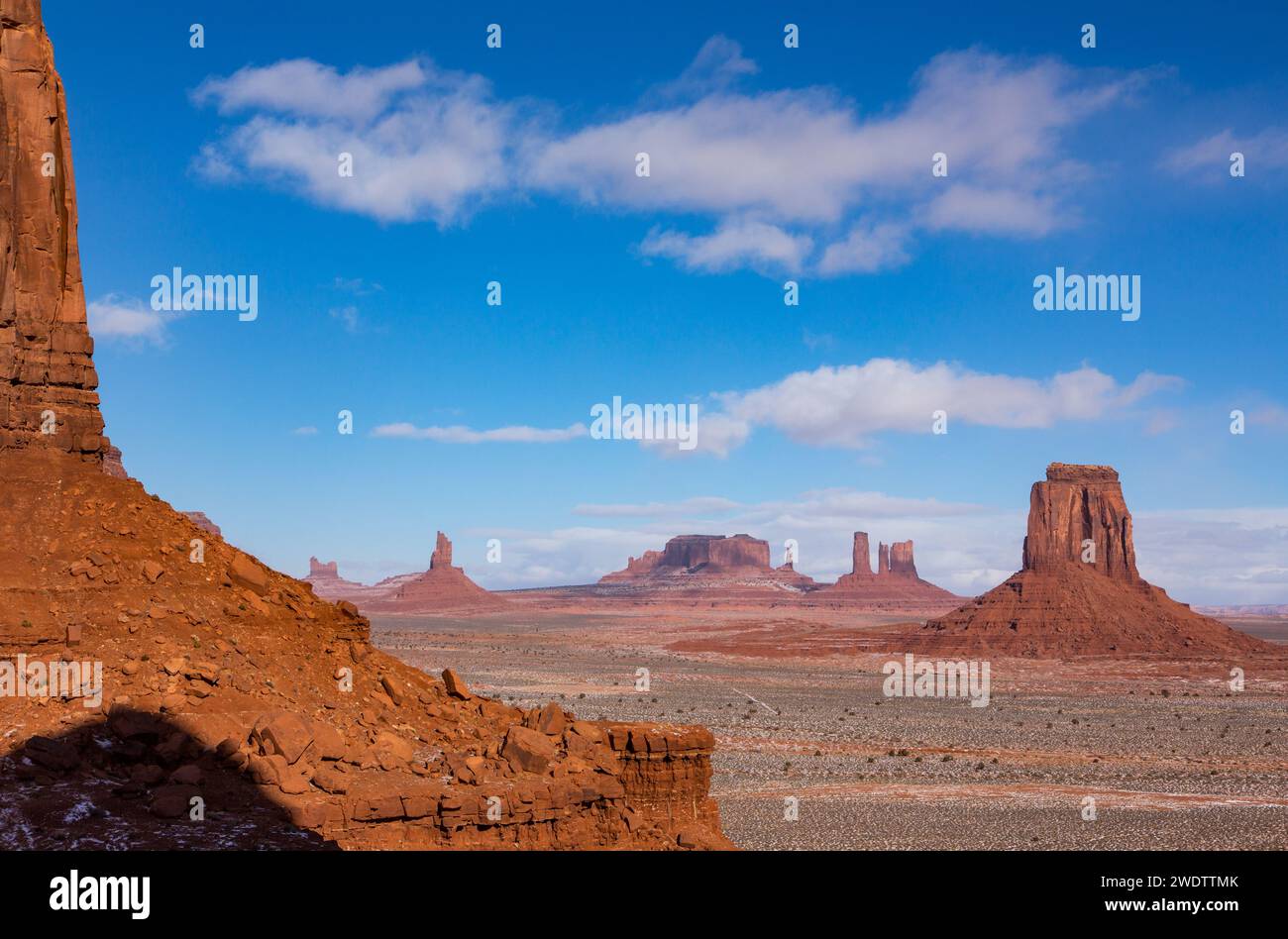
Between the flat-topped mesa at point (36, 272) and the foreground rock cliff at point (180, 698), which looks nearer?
the foreground rock cliff at point (180, 698)

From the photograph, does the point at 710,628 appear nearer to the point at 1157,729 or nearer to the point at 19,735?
the point at 1157,729

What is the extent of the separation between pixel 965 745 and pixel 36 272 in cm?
4239

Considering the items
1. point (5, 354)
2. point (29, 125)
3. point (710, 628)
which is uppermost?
point (29, 125)

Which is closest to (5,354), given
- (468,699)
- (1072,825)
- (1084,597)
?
(468,699)

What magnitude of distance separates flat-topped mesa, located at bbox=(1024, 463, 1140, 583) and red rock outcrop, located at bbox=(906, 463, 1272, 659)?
12cm

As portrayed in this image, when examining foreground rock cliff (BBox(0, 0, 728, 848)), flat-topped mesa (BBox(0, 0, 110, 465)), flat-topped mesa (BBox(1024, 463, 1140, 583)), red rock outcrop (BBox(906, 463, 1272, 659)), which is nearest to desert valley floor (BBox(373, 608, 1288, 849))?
red rock outcrop (BBox(906, 463, 1272, 659))

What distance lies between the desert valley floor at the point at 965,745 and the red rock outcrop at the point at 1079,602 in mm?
8219

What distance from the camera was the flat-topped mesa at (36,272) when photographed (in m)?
16.3

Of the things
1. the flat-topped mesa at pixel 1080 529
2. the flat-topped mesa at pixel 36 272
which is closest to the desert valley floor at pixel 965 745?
the flat-topped mesa at pixel 36 272

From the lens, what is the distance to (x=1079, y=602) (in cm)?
11181

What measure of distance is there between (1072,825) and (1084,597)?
3541 inches

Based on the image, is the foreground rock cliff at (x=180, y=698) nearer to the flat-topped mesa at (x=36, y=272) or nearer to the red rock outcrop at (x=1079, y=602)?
the flat-topped mesa at (x=36, y=272)

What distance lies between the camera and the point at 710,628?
179125 mm
